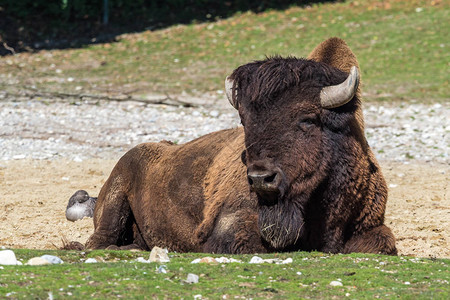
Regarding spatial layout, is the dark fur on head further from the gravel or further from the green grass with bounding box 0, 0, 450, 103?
the green grass with bounding box 0, 0, 450, 103

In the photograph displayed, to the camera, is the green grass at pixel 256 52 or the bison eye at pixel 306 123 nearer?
the bison eye at pixel 306 123

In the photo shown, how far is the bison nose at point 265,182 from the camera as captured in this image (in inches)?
229

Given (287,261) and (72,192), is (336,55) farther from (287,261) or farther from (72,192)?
(72,192)

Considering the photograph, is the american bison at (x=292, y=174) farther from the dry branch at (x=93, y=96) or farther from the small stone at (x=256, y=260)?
the dry branch at (x=93, y=96)

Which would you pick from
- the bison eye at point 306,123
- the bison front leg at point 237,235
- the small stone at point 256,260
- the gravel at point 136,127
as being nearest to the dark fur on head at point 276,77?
the bison eye at point 306,123

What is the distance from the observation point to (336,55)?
737cm

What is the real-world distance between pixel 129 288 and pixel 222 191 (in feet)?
8.18

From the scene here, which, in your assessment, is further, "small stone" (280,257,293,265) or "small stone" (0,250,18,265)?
"small stone" (280,257,293,265)

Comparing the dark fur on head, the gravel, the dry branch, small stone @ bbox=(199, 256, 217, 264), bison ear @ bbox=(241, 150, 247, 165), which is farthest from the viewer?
the dry branch

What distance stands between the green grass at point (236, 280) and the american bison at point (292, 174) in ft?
2.32

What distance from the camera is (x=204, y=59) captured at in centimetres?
2120

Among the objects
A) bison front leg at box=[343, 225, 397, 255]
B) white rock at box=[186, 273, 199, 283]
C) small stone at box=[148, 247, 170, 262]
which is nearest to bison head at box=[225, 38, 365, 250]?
bison front leg at box=[343, 225, 397, 255]

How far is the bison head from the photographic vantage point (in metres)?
5.99

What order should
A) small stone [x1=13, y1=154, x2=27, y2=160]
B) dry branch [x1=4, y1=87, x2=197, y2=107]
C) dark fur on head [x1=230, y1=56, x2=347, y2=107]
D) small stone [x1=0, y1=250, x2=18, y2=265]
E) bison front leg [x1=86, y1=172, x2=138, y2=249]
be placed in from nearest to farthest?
1. small stone [x1=0, y1=250, x2=18, y2=265]
2. dark fur on head [x1=230, y1=56, x2=347, y2=107]
3. bison front leg [x1=86, y1=172, x2=138, y2=249]
4. small stone [x1=13, y1=154, x2=27, y2=160]
5. dry branch [x1=4, y1=87, x2=197, y2=107]
